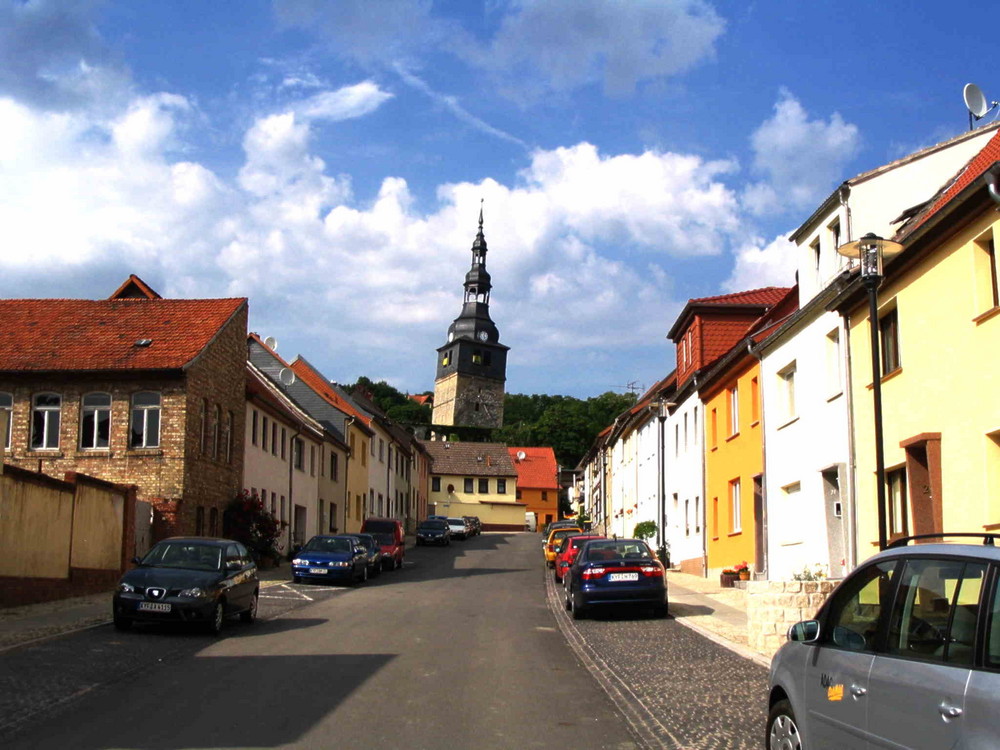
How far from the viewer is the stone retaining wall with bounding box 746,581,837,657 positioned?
13.5m

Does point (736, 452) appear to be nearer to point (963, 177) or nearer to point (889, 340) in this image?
point (889, 340)

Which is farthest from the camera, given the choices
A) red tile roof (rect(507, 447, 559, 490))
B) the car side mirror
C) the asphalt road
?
red tile roof (rect(507, 447, 559, 490))

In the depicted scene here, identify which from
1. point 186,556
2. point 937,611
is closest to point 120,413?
point 186,556

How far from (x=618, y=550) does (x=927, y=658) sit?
15820 millimetres

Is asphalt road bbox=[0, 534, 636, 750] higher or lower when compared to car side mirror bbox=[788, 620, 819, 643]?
lower

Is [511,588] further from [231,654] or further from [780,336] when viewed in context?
[231,654]

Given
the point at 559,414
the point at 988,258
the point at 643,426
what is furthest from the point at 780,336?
the point at 559,414

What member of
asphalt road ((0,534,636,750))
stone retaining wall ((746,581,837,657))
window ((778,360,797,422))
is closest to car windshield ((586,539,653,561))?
asphalt road ((0,534,636,750))

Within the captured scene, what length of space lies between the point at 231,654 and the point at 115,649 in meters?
1.52

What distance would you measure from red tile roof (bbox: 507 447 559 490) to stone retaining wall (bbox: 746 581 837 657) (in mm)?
83001

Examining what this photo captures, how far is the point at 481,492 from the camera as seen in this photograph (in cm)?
9394

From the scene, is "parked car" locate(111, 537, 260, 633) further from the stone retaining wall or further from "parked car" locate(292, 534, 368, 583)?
"parked car" locate(292, 534, 368, 583)

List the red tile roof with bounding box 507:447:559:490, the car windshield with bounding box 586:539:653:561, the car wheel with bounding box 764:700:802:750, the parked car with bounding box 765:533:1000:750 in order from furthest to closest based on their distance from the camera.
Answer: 1. the red tile roof with bounding box 507:447:559:490
2. the car windshield with bounding box 586:539:653:561
3. the car wheel with bounding box 764:700:802:750
4. the parked car with bounding box 765:533:1000:750

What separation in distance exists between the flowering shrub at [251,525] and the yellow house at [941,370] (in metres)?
20.8
